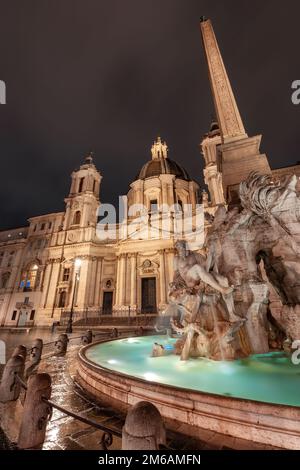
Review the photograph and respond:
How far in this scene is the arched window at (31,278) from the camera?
3164 cm

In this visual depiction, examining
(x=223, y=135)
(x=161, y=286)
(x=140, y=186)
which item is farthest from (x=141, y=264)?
(x=223, y=135)

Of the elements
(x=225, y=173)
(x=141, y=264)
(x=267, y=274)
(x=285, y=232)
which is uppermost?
(x=141, y=264)

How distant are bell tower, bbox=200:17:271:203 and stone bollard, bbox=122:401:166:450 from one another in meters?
5.97

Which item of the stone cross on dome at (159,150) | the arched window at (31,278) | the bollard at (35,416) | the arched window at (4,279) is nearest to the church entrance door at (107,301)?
the arched window at (31,278)

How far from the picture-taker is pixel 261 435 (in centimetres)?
192

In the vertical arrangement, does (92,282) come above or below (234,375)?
above

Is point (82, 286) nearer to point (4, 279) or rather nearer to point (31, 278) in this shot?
point (31, 278)

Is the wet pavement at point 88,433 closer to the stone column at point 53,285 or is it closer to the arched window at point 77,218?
the stone column at point 53,285

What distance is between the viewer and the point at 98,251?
29.3 m

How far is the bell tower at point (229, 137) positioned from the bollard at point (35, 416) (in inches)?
241

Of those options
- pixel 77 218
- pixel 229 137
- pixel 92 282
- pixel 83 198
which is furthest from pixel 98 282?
pixel 229 137

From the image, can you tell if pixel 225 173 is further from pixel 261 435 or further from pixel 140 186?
pixel 140 186

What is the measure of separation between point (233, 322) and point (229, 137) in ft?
21.3
